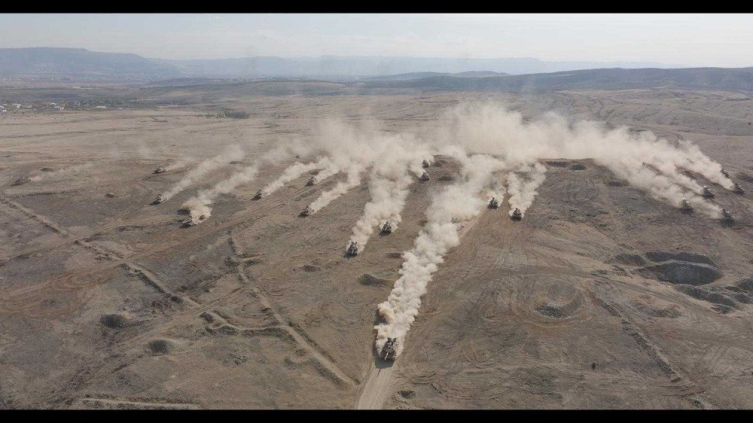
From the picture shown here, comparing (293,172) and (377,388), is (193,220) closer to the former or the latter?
(293,172)

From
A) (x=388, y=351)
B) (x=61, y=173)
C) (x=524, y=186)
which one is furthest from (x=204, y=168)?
(x=388, y=351)

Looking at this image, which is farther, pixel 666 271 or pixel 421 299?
pixel 666 271

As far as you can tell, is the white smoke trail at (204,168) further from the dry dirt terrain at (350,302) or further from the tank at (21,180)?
the tank at (21,180)

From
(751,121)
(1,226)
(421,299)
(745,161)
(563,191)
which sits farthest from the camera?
(751,121)

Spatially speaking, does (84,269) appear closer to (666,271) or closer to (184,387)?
(184,387)

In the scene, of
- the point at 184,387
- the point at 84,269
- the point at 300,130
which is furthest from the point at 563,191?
the point at 300,130

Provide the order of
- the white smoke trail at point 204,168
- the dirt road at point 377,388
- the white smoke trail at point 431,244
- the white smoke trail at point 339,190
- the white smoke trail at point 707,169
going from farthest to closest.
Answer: the white smoke trail at point 204,168 < the white smoke trail at point 707,169 < the white smoke trail at point 339,190 < the white smoke trail at point 431,244 < the dirt road at point 377,388

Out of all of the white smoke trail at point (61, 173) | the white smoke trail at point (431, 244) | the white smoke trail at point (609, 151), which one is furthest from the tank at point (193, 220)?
the white smoke trail at point (609, 151)
